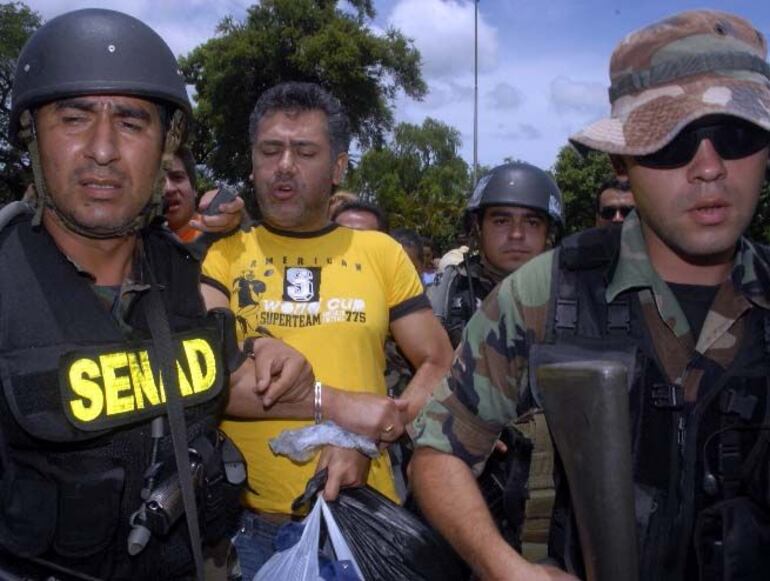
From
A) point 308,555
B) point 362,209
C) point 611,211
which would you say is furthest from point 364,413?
point 611,211

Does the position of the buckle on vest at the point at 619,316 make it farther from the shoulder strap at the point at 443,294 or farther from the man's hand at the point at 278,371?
the shoulder strap at the point at 443,294

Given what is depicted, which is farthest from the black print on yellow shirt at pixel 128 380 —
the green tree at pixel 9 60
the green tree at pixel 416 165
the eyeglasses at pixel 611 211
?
the green tree at pixel 416 165

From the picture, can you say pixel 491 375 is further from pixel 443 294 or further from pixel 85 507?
pixel 443 294

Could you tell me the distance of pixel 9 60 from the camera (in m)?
35.2

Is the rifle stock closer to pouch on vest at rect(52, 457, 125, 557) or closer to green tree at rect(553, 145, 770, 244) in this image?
pouch on vest at rect(52, 457, 125, 557)

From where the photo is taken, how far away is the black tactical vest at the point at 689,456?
1.63 metres

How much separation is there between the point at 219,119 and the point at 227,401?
30555 millimetres

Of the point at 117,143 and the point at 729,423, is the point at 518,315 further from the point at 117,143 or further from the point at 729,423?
the point at 117,143

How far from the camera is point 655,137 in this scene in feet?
5.65

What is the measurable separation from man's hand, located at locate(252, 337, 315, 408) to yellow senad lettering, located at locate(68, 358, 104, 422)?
Result: 1.86 feet

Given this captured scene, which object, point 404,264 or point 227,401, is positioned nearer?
point 227,401

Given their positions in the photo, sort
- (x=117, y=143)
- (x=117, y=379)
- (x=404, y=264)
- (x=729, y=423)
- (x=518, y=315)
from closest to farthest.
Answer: (x=729, y=423), (x=518, y=315), (x=117, y=379), (x=117, y=143), (x=404, y=264)

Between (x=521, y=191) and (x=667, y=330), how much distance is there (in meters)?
2.75

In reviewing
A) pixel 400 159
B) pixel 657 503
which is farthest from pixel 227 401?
pixel 400 159
